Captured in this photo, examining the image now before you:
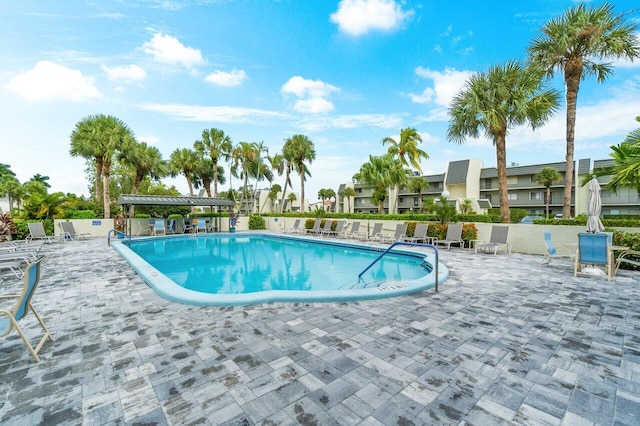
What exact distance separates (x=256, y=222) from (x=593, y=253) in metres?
20.4

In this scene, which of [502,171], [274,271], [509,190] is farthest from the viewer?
[509,190]

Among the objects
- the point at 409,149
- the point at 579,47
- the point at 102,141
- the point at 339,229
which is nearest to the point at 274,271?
the point at 339,229

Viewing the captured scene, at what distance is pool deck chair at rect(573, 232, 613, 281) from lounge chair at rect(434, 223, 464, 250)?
5.14 meters

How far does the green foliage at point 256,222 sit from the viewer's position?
23.5 meters

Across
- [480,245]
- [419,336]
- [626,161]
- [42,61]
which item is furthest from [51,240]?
[626,161]

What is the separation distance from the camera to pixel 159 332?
3.64 metres

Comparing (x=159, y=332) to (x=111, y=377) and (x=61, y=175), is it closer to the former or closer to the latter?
(x=111, y=377)

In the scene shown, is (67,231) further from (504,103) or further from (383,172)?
(504,103)

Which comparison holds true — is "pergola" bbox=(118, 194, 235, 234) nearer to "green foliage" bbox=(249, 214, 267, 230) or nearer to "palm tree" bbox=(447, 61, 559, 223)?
"green foliage" bbox=(249, 214, 267, 230)

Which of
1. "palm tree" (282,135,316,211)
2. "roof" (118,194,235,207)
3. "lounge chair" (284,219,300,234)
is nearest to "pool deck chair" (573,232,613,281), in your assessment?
"lounge chair" (284,219,300,234)

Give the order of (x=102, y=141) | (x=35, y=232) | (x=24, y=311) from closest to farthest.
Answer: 1. (x=24, y=311)
2. (x=35, y=232)
3. (x=102, y=141)

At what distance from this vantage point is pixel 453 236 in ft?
40.5

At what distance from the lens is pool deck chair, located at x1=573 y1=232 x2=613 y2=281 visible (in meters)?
6.48

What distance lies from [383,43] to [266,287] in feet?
51.5
